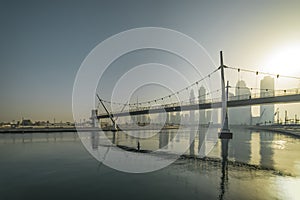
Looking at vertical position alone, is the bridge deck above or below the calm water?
above

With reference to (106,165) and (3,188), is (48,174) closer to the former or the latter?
(3,188)

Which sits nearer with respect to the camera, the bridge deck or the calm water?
the calm water

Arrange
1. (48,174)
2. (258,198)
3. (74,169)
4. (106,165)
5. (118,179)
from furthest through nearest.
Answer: (106,165) < (74,169) < (48,174) < (118,179) < (258,198)

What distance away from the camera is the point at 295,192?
11.6 metres

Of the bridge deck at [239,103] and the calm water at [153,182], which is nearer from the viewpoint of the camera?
the calm water at [153,182]

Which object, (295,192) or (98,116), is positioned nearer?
(295,192)

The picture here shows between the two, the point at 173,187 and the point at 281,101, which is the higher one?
the point at 281,101

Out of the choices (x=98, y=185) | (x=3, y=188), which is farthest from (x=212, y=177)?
(x=3, y=188)

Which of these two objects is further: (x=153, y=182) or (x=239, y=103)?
(x=239, y=103)

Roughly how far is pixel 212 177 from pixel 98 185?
7.60 metres

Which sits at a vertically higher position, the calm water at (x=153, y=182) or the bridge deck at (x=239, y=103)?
the bridge deck at (x=239, y=103)

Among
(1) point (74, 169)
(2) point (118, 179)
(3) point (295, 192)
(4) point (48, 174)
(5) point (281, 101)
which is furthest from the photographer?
(5) point (281, 101)

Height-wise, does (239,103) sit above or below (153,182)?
above

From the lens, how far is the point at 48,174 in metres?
15.5
